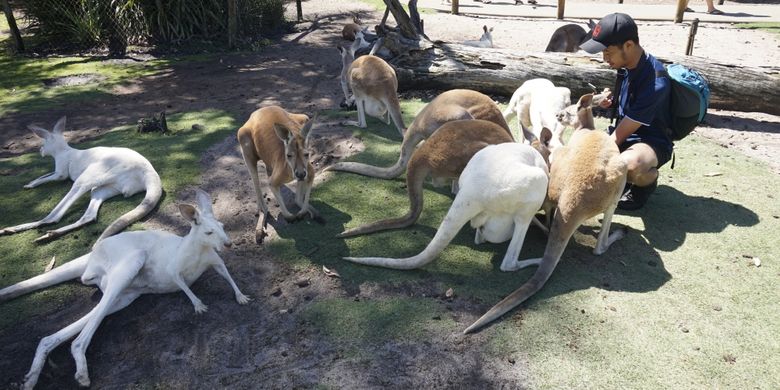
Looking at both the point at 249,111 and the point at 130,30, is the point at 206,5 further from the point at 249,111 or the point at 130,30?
the point at 249,111

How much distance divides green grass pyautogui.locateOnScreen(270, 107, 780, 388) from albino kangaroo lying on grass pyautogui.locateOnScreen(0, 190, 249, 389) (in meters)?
0.62

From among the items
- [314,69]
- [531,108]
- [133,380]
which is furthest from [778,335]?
[314,69]

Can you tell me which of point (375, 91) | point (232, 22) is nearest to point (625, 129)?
point (375, 91)

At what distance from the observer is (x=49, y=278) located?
10.0 feet

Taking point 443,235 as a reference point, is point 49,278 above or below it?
below

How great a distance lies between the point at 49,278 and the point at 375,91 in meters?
3.16

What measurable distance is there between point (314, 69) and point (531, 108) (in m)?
4.39

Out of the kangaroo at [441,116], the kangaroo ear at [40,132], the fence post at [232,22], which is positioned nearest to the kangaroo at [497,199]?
the kangaroo at [441,116]

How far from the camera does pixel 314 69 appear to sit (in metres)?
8.03

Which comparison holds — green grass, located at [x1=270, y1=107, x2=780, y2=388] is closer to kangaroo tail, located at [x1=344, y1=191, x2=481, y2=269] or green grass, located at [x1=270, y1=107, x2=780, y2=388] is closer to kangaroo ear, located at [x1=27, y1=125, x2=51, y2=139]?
kangaroo tail, located at [x1=344, y1=191, x2=481, y2=269]

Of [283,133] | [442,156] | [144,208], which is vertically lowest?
[144,208]

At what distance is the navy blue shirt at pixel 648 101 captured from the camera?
11.6ft

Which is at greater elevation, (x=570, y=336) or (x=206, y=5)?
(x=206, y=5)

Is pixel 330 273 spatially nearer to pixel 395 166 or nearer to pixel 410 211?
pixel 410 211
